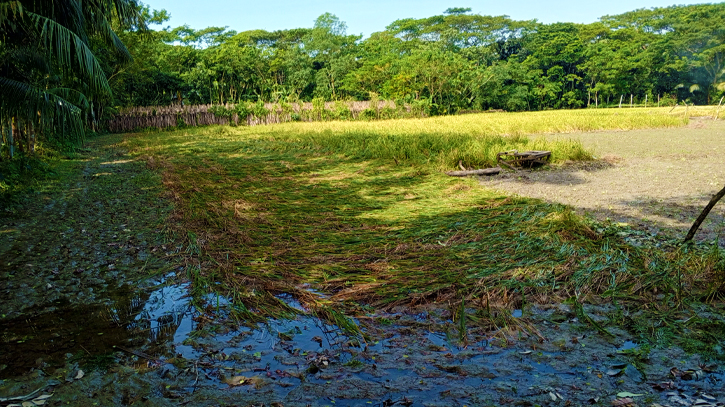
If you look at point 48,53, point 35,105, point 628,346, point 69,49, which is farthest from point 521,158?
point 48,53

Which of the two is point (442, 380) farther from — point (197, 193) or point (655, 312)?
A: point (197, 193)

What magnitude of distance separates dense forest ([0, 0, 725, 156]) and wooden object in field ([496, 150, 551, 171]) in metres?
9.54

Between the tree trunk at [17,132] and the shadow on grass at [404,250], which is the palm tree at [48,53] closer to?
the shadow on grass at [404,250]

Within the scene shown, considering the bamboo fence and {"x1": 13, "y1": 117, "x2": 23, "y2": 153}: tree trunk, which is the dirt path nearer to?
{"x1": 13, "y1": 117, "x2": 23, "y2": 153}: tree trunk

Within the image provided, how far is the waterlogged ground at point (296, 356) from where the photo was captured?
2.12 meters

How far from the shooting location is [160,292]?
133 inches

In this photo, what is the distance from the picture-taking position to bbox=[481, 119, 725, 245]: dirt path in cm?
498

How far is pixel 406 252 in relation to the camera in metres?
4.11

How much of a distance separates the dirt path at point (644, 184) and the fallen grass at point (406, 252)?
0.71 meters

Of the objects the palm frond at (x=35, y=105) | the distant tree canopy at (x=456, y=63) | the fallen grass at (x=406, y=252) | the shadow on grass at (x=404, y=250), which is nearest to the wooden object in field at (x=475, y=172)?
the fallen grass at (x=406, y=252)

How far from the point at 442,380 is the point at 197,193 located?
211 inches

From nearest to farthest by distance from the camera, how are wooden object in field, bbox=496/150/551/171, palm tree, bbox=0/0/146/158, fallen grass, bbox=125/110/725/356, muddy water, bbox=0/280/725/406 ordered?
muddy water, bbox=0/280/725/406
fallen grass, bbox=125/110/725/356
palm tree, bbox=0/0/146/158
wooden object in field, bbox=496/150/551/171

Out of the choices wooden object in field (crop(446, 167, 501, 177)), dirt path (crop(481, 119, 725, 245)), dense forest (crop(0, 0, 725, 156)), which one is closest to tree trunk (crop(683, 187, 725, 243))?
dirt path (crop(481, 119, 725, 245))

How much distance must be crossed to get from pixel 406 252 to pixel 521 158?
217 inches
